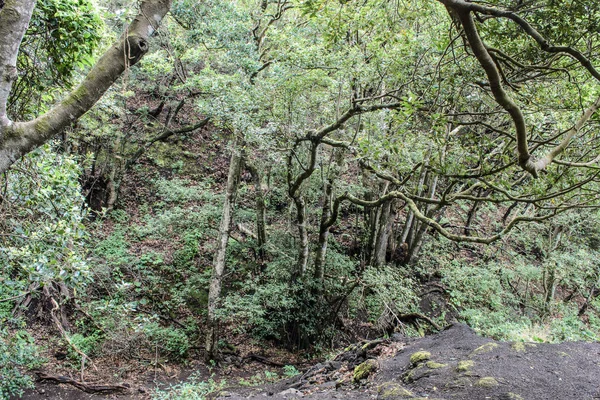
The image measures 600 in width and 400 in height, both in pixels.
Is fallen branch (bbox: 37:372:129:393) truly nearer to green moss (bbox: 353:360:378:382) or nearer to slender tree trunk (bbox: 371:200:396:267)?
green moss (bbox: 353:360:378:382)

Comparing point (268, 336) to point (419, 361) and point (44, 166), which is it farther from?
point (44, 166)

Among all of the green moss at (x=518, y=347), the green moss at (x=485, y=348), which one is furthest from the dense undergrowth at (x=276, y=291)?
the green moss at (x=485, y=348)

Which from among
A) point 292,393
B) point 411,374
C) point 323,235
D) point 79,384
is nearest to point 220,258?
point 323,235

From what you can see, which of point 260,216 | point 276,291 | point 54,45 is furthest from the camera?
point 260,216

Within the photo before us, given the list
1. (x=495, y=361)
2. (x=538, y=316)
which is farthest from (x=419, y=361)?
(x=538, y=316)

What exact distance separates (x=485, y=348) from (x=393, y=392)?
1.42 m

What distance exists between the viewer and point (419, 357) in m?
4.76

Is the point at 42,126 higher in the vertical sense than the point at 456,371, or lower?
higher

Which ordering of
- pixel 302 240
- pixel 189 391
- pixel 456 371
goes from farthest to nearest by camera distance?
pixel 302 240, pixel 189 391, pixel 456 371

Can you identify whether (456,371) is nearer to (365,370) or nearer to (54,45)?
(365,370)

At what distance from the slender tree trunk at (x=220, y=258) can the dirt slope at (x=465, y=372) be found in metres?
3.71

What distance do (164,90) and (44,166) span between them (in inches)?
430

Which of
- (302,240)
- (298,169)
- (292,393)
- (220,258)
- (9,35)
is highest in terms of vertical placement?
(298,169)

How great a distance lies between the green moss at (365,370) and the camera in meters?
4.98
